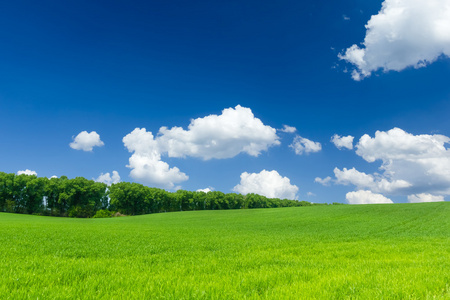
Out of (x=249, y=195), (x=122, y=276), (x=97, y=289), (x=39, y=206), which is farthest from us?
(x=249, y=195)

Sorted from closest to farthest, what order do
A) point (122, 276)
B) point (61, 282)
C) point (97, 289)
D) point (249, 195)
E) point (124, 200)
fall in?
1. point (97, 289)
2. point (61, 282)
3. point (122, 276)
4. point (124, 200)
5. point (249, 195)

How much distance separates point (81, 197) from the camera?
373ft

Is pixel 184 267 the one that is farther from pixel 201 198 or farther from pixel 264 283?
pixel 201 198

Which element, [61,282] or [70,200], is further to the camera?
[70,200]

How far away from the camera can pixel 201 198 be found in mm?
145500

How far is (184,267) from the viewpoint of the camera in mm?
8961

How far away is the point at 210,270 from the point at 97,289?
11.4 feet

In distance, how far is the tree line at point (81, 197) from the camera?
102 m

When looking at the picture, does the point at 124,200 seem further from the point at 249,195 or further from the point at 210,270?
the point at 210,270

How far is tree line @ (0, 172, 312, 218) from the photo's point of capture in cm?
10231

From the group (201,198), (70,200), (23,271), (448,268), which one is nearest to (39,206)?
(70,200)

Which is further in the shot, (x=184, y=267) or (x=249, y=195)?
(x=249, y=195)

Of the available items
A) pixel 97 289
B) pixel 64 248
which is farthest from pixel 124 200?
pixel 97 289

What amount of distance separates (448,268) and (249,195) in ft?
523
